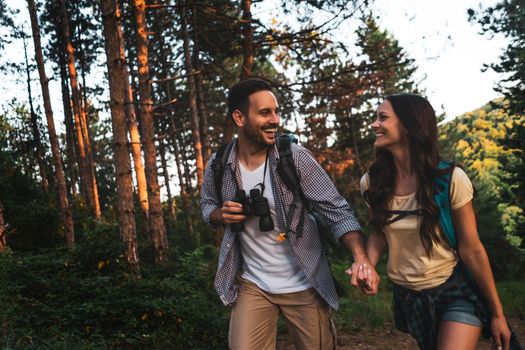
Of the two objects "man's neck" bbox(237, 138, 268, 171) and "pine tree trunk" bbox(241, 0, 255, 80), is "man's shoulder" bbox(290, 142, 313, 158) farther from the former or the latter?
"pine tree trunk" bbox(241, 0, 255, 80)

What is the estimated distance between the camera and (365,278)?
290 centimetres

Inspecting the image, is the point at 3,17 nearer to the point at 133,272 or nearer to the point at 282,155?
the point at 133,272

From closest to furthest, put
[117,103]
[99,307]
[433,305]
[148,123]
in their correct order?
[433,305]
[99,307]
[117,103]
[148,123]

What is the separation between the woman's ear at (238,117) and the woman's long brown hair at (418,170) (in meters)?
0.99

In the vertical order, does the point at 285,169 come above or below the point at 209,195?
above

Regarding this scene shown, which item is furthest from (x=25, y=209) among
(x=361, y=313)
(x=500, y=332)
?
(x=500, y=332)

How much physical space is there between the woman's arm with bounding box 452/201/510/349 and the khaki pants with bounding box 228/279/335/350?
1.04 m

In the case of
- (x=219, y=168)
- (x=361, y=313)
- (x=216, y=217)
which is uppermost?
(x=219, y=168)

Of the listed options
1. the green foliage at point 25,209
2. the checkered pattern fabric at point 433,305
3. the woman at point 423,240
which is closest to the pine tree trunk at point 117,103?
the woman at point 423,240

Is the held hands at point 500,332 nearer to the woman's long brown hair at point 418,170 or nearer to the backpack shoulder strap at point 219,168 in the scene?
the woman's long brown hair at point 418,170

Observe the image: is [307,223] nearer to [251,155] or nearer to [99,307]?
[251,155]

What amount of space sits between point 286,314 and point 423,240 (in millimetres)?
1094

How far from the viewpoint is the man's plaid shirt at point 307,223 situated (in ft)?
10.7

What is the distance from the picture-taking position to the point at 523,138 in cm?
1305
